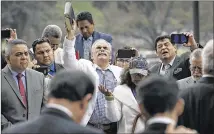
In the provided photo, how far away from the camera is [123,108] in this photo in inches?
300

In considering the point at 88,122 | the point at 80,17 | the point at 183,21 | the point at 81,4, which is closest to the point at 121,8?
the point at 183,21

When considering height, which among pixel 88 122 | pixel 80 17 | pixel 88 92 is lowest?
pixel 88 122

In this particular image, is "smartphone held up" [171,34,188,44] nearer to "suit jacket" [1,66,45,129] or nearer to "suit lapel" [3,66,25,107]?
"suit jacket" [1,66,45,129]

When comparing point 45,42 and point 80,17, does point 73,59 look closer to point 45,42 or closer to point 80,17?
point 45,42

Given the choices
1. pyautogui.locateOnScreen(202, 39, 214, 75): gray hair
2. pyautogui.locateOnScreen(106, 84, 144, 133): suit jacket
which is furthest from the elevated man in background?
pyautogui.locateOnScreen(202, 39, 214, 75): gray hair

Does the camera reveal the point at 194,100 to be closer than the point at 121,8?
Yes

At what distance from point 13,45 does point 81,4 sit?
8.17m

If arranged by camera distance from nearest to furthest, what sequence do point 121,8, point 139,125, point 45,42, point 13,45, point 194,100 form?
1. point 194,100
2. point 139,125
3. point 13,45
4. point 45,42
5. point 121,8

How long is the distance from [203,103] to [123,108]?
6.26 ft

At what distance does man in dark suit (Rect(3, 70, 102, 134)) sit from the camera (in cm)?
454

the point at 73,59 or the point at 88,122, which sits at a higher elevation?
the point at 73,59

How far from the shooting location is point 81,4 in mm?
15914

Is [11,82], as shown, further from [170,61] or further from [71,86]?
[71,86]

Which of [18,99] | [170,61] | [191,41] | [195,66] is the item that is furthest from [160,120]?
[170,61]
